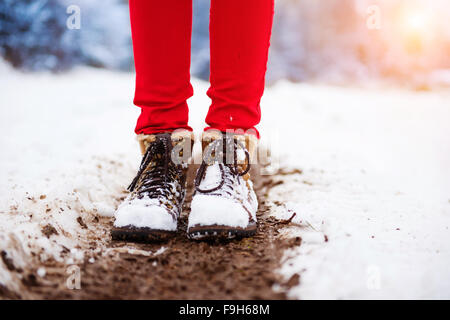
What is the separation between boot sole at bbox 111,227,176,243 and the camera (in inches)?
30.7

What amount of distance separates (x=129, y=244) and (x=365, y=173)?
926 millimetres

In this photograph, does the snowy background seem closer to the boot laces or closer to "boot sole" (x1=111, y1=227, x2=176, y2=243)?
"boot sole" (x1=111, y1=227, x2=176, y2=243)

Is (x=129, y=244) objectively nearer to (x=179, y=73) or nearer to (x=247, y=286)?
(x=247, y=286)

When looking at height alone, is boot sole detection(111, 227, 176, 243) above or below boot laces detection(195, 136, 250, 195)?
below

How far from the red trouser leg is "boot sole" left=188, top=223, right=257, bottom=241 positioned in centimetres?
28

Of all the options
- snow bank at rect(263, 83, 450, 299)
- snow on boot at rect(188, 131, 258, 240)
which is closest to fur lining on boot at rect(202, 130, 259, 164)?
snow on boot at rect(188, 131, 258, 240)

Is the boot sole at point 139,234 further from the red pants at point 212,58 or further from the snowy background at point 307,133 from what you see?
the red pants at point 212,58

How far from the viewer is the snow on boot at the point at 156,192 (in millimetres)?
783

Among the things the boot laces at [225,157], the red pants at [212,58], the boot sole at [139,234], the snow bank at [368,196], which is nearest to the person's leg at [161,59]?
the red pants at [212,58]

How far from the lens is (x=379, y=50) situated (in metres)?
2.91

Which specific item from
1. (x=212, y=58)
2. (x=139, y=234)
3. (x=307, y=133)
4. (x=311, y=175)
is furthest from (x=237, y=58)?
(x=307, y=133)

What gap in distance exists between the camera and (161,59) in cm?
89
